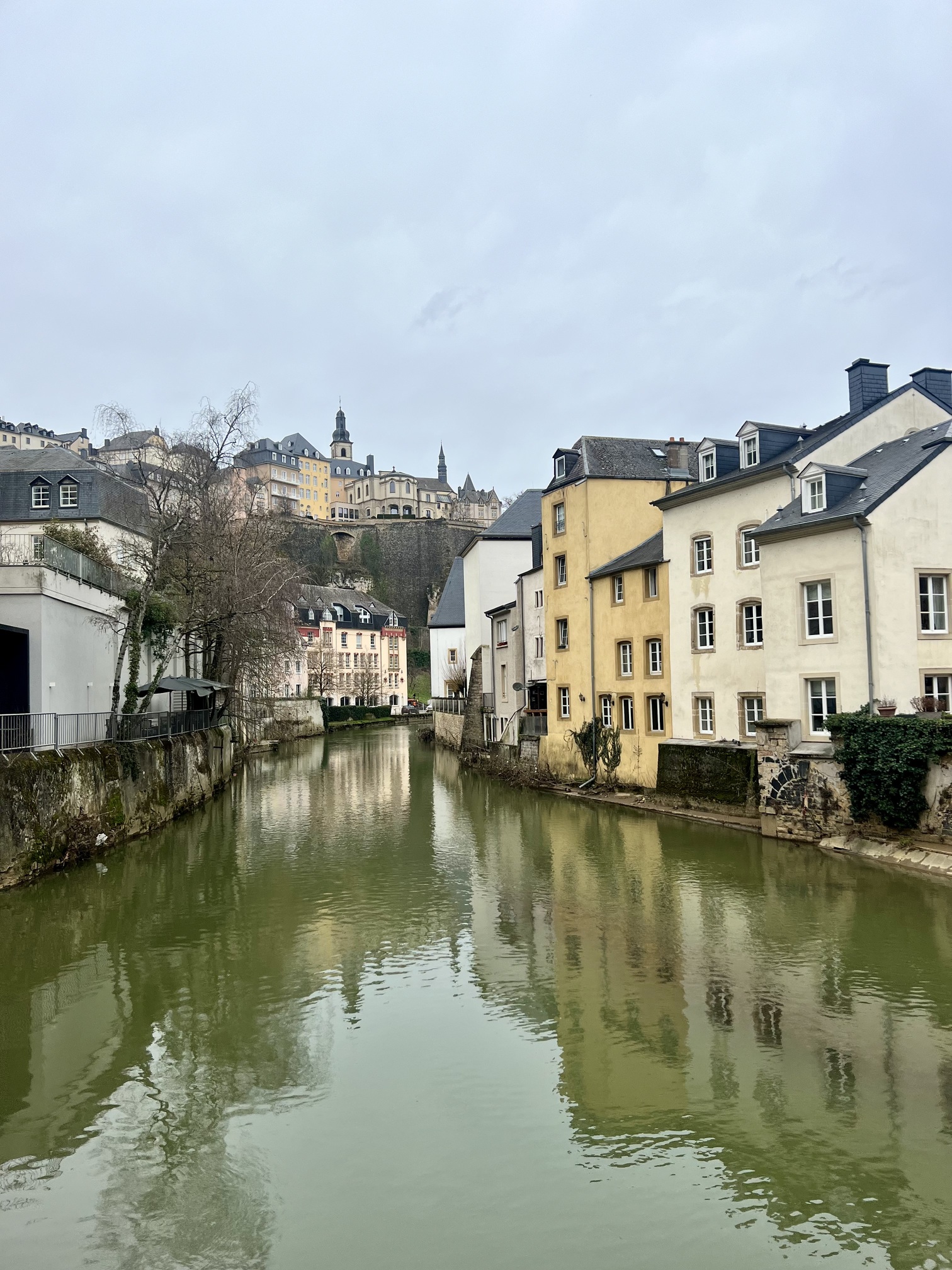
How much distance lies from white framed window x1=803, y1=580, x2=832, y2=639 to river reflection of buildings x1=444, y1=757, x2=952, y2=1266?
15.8 ft

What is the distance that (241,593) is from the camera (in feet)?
96.9

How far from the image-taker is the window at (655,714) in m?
27.9

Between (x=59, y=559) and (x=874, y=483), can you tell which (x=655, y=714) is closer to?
(x=874, y=483)

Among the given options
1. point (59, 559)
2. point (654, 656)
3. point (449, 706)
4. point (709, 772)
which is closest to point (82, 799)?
point (59, 559)

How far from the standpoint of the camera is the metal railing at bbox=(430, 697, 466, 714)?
5319 centimetres

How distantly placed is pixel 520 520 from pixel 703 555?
80.3 ft

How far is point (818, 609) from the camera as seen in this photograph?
829 inches

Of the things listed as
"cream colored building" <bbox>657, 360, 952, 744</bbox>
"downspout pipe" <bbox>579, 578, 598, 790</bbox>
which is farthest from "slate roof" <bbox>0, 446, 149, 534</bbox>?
"cream colored building" <bbox>657, 360, 952, 744</bbox>

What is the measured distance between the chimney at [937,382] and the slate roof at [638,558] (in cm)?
780

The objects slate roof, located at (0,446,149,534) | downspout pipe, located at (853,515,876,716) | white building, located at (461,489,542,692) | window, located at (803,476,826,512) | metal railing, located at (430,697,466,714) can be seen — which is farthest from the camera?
metal railing, located at (430,697,466,714)

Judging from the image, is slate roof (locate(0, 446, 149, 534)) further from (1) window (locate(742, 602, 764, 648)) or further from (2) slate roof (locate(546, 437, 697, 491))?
(1) window (locate(742, 602, 764, 648))

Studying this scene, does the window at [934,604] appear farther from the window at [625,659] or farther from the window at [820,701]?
the window at [625,659]

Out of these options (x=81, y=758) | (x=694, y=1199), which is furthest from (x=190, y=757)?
(x=694, y=1199)

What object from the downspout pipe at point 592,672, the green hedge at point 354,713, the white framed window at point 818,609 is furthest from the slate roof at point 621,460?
the green hedge at point 354,713
